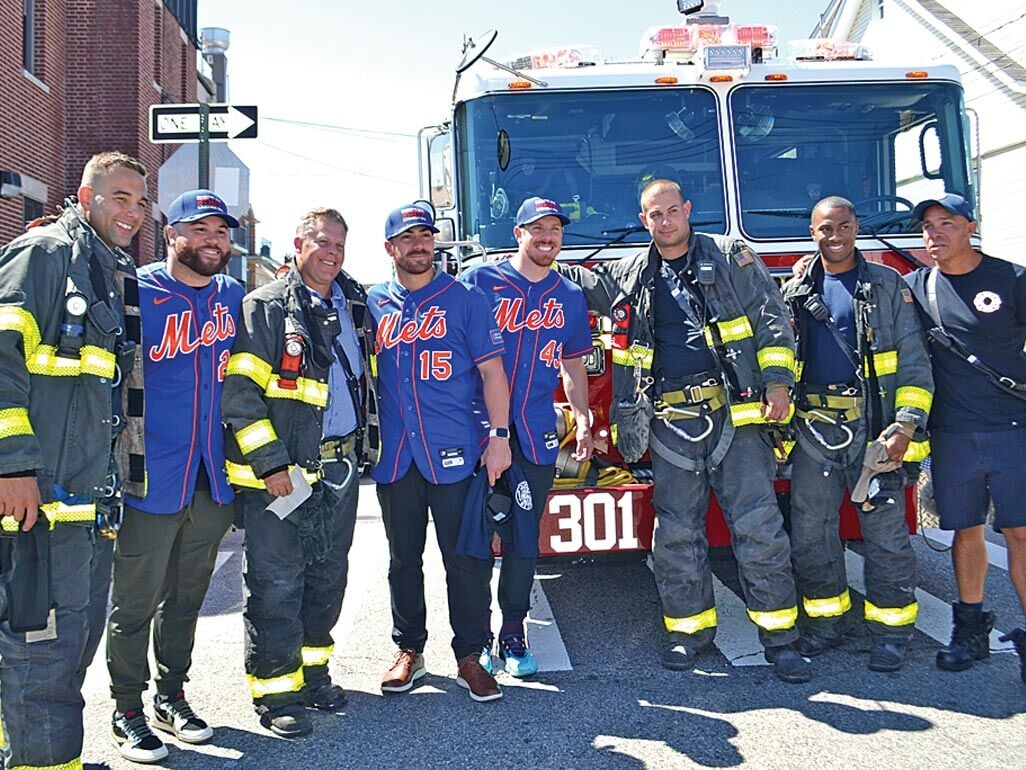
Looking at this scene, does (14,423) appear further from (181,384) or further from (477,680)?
(477,680)

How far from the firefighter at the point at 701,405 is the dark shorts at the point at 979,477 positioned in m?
0.81

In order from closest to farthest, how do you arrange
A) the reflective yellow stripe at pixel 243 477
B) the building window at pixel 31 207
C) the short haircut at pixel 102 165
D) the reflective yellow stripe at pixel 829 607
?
1. the short haircut at pixel 102 165
2. the reflective yellow stripe at pixel 243 477
3. the reflective yellow stripe at pixel 829 607
4. the building window at pixel 31 207

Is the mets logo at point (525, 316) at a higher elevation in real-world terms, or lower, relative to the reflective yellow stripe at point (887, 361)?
higher

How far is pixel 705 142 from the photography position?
218 inches

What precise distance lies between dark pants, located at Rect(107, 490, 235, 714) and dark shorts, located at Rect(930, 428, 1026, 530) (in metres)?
3.22

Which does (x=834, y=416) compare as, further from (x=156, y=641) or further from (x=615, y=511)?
(x=156, y=641)

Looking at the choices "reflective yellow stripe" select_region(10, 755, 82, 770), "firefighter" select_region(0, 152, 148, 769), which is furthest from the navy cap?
"reflective yellow stripe" select_region(10, 755, 82, 770)

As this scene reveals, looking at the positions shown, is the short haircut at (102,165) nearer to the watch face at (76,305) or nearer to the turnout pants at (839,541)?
the watch face at (76,305)

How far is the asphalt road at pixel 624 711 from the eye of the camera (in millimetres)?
3584

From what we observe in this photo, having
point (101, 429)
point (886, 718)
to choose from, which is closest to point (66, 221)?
point (101, 429)

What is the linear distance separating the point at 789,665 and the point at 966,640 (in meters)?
0.85

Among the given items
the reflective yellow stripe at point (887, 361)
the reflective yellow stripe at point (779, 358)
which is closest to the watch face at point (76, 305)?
the reflective yellow stripe at point (779, 358)

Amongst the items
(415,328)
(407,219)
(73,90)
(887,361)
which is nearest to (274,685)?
(415,328)

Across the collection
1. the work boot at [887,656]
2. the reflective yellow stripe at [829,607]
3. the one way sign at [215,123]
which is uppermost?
the one way sign at [215,123]
